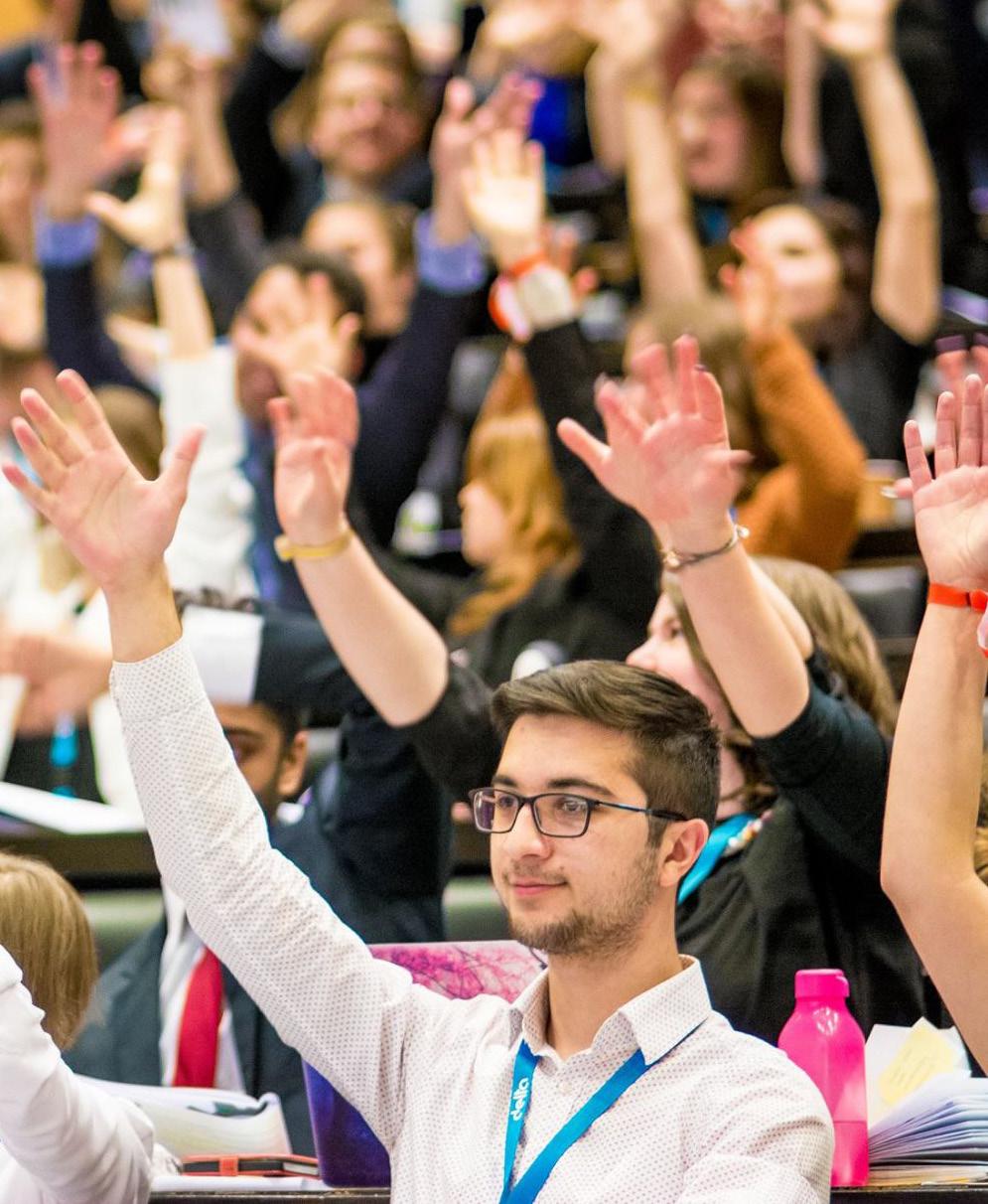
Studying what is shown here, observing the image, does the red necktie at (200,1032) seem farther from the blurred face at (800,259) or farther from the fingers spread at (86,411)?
the blurred face at (800,259)

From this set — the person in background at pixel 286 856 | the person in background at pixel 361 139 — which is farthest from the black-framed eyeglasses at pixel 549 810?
the person in background at pixel 361 139

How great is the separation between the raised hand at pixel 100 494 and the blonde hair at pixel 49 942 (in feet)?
1.02

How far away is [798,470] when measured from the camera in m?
2.84

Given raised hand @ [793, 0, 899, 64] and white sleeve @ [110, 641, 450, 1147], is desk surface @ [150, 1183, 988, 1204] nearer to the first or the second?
white sleeve @ [110, 641, 450, 1147]

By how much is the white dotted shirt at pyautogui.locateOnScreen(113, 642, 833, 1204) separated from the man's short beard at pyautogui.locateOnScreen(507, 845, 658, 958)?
0.17 feet

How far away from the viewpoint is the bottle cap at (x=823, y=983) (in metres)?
1.60

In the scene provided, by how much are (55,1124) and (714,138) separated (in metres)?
2.95

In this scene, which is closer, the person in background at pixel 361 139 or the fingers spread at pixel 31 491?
the fingers spread at pixel 31 491

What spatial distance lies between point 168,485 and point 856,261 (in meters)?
2.37

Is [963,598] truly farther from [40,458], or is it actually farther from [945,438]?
[40,458]

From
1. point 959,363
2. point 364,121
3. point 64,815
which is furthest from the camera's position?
point 364,121

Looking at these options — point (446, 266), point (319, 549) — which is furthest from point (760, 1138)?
point (446, 266)

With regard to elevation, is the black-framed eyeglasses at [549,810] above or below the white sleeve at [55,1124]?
above

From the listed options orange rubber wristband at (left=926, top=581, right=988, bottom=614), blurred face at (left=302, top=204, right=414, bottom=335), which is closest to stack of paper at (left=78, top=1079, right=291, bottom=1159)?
orange rubber wristband at (left=926, top=581, right=988, bottom=614)
